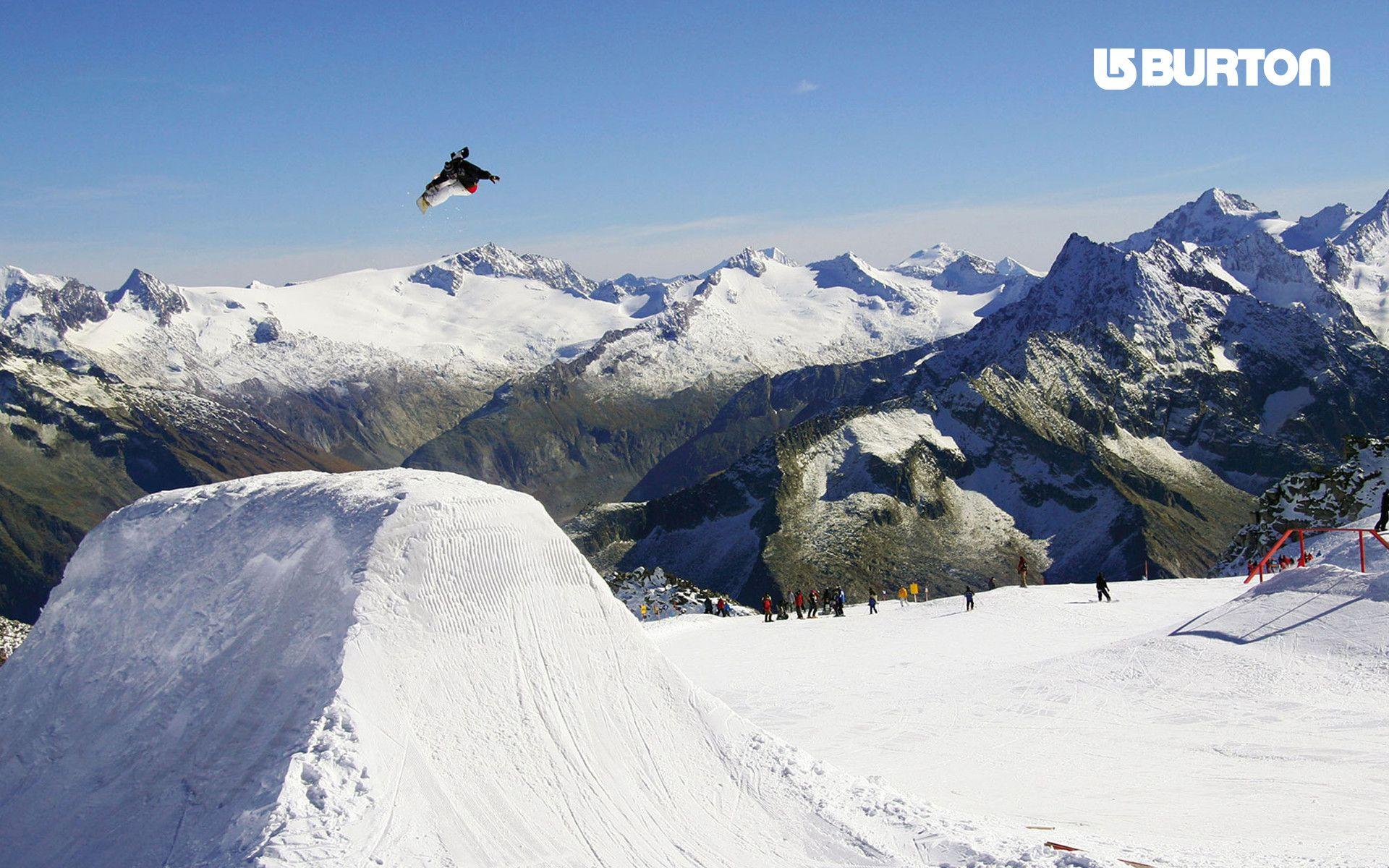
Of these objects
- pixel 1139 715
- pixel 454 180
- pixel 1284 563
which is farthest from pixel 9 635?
pixel 1284 563

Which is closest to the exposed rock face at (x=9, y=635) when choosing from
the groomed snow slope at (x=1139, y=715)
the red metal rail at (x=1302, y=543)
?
the groomed snow slope at (x=1139, y=715)

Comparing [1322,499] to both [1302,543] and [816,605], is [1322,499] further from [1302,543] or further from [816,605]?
[816,605]

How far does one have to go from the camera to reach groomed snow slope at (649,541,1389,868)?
2425cm

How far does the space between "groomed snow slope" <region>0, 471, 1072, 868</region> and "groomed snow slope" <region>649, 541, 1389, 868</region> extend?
5222 mm

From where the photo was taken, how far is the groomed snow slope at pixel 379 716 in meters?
20.2

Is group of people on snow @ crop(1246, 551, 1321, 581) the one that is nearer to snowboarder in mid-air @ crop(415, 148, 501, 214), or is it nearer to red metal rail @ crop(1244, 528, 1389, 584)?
red metal rail @ crop(1244, 528, 1389, 584)

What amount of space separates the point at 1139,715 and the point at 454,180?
2730 cm

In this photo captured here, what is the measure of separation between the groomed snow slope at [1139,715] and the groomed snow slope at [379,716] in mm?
5222

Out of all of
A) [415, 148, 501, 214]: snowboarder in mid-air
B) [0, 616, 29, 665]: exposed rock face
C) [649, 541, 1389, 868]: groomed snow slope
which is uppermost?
[415, 148, 501, 214]: snowboarder in mid-air

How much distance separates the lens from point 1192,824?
2419 centimetres

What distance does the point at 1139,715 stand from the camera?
113ft

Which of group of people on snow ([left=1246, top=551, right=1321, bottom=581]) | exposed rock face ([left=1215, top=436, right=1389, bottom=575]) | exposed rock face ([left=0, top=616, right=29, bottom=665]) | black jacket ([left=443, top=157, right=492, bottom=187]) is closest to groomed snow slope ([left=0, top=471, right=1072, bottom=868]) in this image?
black jacket ([left=443, top=157, right=492, bottom=187])

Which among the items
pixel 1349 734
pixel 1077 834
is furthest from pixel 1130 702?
pixel 1077 834

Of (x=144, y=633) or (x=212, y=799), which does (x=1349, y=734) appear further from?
(x=144, y=633)
